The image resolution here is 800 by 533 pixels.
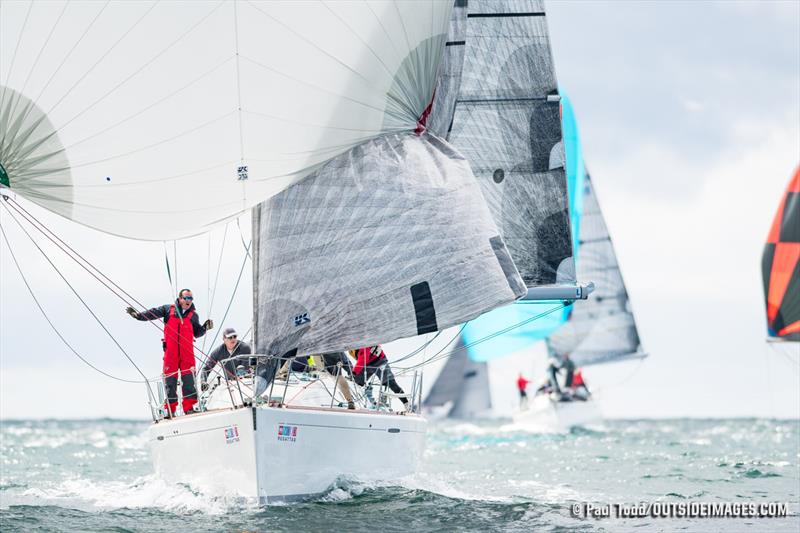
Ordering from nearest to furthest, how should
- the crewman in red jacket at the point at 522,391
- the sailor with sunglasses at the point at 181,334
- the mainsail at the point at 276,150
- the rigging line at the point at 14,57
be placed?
the rigging line at the point at 14,57, the mainsail at the point at 276,150, the sailor with sunglasses at the point at 181,334, the crewman in red jacket at the point at 522,391

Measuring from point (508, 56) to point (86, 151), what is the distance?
6.85 m

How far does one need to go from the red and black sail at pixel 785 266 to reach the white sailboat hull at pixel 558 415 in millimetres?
14116

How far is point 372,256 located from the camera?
31.4 feet

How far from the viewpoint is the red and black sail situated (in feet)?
65.6

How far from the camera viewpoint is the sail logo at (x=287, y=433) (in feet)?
30.0

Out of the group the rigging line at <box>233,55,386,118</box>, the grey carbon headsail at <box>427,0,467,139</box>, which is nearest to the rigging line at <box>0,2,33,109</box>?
the rigging line at <box>233,55,386,118</box>

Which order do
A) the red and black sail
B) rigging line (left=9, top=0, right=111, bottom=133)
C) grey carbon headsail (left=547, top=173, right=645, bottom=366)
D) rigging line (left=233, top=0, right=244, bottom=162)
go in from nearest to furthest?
rigging line (left=9, top=0, right=111, bottom=133)
rigging line (left=233, top=0, right=244, bottom=162)
the red and black sail
grey carbon headsail (left=547, top=173, right=645, bottom=366)

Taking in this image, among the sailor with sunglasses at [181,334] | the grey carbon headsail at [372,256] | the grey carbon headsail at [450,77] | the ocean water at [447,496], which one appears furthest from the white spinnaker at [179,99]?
the ocean water at [447,496]

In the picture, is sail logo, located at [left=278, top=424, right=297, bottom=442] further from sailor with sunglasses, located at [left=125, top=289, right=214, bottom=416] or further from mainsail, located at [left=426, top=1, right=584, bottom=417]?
mainsail, located at [left=426, top=1, right=584, bottom=417]

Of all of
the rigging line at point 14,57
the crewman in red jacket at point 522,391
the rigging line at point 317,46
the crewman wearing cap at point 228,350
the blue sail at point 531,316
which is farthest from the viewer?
the crewman in red jacket at point 522,391

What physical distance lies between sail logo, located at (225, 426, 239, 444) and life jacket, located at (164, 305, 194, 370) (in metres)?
1.63

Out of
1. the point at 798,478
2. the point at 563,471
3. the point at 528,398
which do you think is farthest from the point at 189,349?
the point at 528,398

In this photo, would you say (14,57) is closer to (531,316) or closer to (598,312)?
(531,316)

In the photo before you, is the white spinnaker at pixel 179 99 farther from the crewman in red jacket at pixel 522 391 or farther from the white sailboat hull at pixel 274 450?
the crewman in red jacket at pixel 522 391
